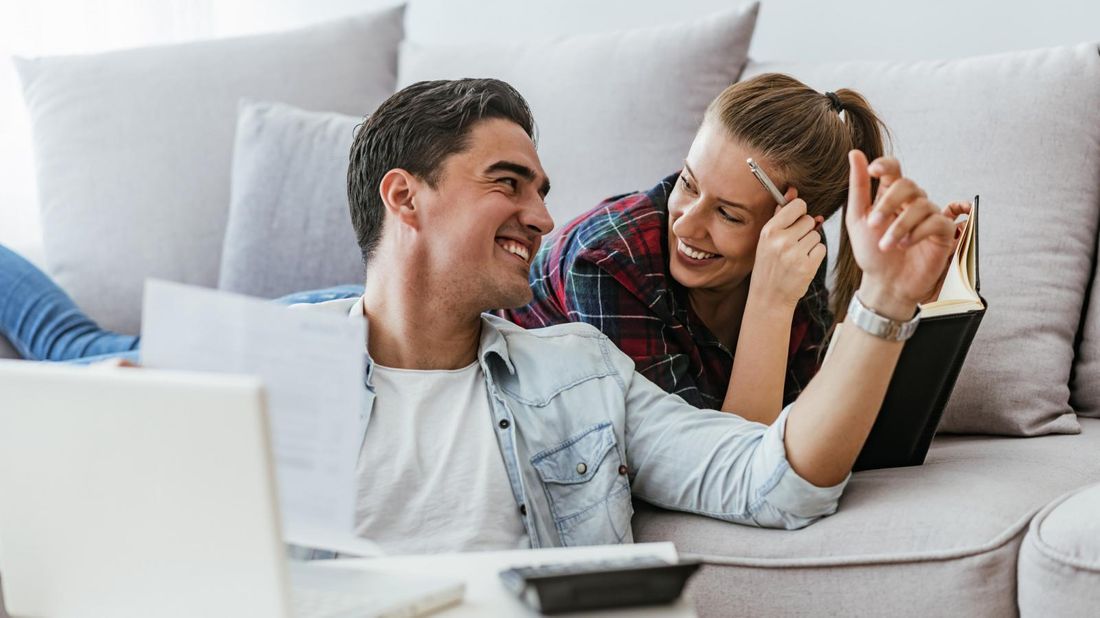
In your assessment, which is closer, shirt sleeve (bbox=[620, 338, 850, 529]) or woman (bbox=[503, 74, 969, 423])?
shirt sleeve (bbox=[620, 338, 850, 529])

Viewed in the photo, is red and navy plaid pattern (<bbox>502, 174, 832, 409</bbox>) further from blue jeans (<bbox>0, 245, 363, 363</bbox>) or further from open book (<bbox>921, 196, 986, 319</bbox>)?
blue jeans (<bbox>0, 245, 363, 363</bbox>)

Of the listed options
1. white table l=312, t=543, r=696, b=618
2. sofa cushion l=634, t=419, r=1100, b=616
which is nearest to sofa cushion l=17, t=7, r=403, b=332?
sofa cushion l=634, t=419, r=1100, b=616

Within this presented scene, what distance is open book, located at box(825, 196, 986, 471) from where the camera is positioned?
4.07ft

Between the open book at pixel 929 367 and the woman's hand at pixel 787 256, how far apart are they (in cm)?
20

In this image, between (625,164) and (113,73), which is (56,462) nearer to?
(625,164)

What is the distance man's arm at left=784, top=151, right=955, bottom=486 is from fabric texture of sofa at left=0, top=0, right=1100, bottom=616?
5.0 inches

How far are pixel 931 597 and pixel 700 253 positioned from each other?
1.91 feet

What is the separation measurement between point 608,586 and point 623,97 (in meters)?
1.35

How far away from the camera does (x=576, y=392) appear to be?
4.21 ft

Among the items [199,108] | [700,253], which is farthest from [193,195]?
[700,253]

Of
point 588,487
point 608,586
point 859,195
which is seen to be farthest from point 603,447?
point 608,586

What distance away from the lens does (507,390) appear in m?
1.29

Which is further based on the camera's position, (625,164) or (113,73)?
(113,73)

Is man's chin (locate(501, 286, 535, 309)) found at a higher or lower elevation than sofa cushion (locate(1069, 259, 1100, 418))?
higher
